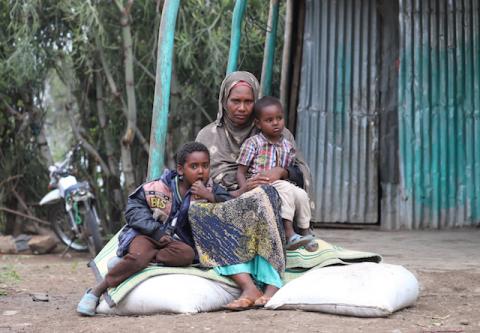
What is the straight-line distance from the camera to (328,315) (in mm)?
4555

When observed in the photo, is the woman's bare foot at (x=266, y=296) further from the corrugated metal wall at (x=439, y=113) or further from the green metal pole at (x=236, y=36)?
the corrugated metal wall at (x=439, y=113)

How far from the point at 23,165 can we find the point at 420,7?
5.10 meters

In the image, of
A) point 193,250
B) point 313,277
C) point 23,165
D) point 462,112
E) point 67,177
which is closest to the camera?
point 313,277

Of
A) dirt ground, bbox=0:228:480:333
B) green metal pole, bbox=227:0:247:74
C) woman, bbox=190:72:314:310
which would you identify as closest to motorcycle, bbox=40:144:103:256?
A: dirt ground, bbox=0:228:480:333

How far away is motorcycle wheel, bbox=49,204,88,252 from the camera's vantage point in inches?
393

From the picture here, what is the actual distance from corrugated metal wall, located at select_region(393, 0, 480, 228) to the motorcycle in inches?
126

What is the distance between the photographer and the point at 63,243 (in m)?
10.1

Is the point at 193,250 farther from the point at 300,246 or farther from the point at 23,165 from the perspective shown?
the point at 23,165

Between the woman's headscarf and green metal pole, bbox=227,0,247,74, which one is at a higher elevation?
green metal pole, bbox=227,0,247,74

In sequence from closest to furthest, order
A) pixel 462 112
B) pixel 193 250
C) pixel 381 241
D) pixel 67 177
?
pixel 193 250 < pixel 381 241 < pixel 462 112 < pixel 67 177

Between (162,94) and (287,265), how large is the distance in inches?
66.0

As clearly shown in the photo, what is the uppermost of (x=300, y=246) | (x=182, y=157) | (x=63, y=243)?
(x=182, y=157)

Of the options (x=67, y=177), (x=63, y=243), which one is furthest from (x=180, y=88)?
(x=63, y=243)

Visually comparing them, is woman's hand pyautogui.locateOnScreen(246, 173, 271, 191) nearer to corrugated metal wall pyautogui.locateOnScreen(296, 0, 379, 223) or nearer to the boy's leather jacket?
the boy's leather jacket
